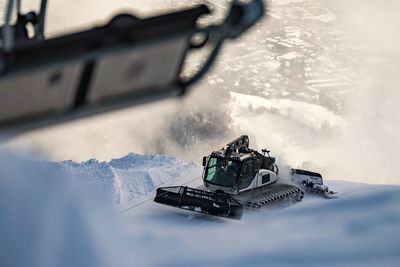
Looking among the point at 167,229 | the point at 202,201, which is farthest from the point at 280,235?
the point at 167,229

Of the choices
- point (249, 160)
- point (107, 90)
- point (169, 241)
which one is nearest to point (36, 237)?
point (169, 241)

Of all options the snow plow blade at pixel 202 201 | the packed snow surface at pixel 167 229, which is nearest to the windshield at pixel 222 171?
the snow plow blade at pixel 202 201

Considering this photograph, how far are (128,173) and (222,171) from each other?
5215mm

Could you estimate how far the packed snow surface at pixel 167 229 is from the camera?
16.5 m

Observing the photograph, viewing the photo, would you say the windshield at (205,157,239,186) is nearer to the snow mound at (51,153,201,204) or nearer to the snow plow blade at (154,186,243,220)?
the snow plow blade at (154,186,243,220)

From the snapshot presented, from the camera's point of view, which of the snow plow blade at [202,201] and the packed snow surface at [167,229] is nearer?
the packed snow surface at [167,229]

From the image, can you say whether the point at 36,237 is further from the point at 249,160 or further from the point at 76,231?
the point at 249,160

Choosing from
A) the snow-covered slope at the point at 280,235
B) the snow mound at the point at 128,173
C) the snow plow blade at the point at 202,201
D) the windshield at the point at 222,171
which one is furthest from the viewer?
the snow mound at the point at 128,173

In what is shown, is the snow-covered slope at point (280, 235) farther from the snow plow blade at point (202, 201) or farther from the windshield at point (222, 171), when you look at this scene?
the windshield at point (222, 171)

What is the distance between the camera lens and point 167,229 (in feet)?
59.7

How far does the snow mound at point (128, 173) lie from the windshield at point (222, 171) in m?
2.64

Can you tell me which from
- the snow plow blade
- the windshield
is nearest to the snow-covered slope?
the snow plow blade

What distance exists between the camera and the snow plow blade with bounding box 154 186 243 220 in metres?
18.4

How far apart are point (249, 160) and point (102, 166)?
20.4ft
